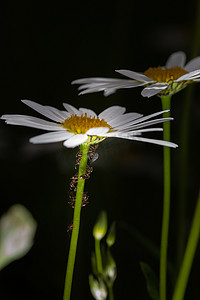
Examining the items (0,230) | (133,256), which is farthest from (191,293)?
(0,230)

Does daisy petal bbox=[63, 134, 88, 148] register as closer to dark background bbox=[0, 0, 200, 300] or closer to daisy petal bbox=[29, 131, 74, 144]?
daisy petal bbox=[29, 131, 74, 144]

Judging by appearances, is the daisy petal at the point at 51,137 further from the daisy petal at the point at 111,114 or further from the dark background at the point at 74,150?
the dark background at the point at 74,150

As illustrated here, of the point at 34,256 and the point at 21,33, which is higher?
the point at 21,33

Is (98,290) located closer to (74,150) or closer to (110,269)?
(110,269)

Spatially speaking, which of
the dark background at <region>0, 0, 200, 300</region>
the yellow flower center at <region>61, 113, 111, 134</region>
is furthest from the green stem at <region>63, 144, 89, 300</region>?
the dark background at <region>0, 0, 200, 300</region>

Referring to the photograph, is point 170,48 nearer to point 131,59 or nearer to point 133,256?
point 131,59

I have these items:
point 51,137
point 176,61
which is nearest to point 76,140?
point 51,137
